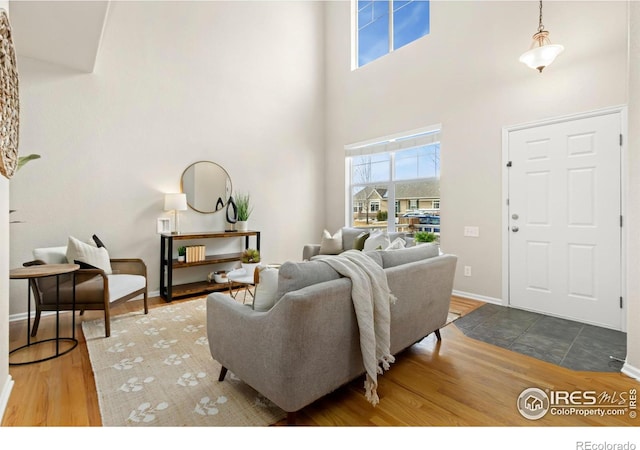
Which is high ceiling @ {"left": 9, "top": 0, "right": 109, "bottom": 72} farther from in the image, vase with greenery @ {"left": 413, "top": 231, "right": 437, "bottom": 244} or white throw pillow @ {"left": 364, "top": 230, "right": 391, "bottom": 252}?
vase with greenery @ {"left": 413, "top": 231, "right": 437, "bottom": 244}

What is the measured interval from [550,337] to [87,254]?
4.37 meters

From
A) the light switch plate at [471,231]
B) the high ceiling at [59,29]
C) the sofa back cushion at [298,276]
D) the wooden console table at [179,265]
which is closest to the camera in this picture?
the sofa back cushion at [298,276]

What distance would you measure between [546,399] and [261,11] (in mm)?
6013

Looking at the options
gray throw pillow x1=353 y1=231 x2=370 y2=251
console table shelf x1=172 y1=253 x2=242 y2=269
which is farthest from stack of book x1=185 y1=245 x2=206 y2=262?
gray throw pillow x1=353 y1=231 x2=370 y2=251

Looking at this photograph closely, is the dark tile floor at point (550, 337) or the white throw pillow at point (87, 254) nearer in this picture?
the dark tile floor at point (550, 337)

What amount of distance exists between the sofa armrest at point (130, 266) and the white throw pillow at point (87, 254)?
0.15 meters

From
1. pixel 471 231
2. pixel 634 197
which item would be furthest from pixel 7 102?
pixel 471 231

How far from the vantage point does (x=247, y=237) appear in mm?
4797

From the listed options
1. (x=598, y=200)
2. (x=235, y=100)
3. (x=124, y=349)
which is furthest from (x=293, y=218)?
(x=598, y=200)

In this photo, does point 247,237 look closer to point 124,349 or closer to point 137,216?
point 137,216

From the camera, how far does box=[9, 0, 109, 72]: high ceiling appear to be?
227 cm

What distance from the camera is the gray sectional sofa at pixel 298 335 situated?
146cm

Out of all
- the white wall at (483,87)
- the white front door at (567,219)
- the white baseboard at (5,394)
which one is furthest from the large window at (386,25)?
the white baseboard at (5,394)

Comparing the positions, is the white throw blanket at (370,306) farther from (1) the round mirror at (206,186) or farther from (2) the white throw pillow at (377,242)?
(1) the round mirror at (206,186)
